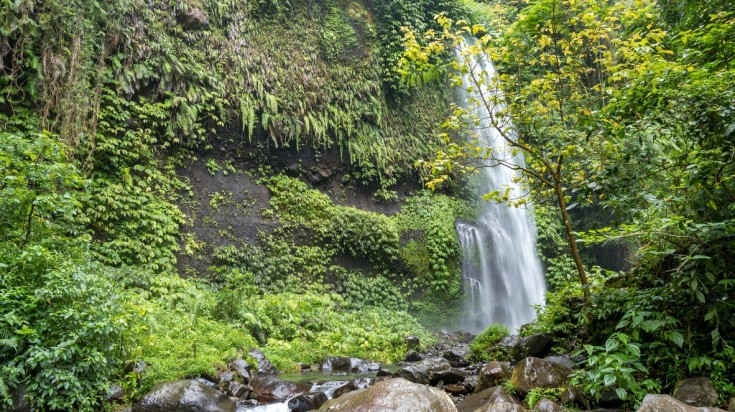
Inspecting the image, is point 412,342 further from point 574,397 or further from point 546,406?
point 546,406

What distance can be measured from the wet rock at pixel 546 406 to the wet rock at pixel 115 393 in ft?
16.1

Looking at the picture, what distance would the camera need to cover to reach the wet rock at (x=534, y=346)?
22.4ft

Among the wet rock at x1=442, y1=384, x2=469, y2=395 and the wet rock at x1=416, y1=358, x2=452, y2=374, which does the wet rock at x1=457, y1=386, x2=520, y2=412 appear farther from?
the wet rock at x1=416, y1=358, x2=452, y2=374

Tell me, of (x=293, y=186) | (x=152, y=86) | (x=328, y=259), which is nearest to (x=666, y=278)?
(x=328, y=259)

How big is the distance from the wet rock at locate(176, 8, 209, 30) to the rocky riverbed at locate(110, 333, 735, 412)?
33.4 feet

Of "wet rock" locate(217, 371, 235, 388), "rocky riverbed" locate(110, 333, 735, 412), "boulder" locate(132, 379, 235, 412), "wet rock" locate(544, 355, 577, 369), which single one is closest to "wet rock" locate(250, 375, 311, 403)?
"rocky riverbed" locate(110, 333, 735, 412)

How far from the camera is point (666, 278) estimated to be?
536 cm

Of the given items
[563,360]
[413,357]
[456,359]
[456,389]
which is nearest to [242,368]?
[456,389]

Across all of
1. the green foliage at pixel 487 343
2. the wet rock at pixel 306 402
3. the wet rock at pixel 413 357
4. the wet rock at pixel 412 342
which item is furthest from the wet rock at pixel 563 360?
the wet rock at pixel 412 342

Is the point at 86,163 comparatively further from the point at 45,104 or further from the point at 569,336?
the point at 569,336

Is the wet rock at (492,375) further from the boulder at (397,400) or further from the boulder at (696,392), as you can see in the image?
the boulder at (696,392)

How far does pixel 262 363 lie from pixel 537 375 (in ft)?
16.6

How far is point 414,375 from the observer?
7.39 meters

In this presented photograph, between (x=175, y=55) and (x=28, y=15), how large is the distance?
3.67m
